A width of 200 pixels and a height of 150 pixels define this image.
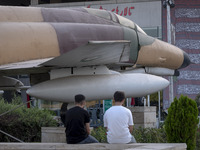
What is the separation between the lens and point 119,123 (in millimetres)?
7379

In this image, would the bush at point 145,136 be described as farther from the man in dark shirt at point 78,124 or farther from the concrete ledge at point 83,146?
the concrete ledge at point 83,146

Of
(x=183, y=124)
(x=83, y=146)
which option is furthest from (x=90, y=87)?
(x=83, y=146)

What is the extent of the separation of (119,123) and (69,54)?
2749mm

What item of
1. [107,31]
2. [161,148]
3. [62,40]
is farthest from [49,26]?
[161,148]

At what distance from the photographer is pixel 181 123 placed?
1095 cm

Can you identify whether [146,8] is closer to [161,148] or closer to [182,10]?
[182,10]

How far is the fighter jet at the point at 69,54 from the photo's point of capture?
33.8 feet

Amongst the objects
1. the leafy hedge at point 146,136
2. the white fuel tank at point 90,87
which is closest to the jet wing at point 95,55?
the white fuel tank at point 90,87

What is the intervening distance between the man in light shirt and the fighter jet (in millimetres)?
2256

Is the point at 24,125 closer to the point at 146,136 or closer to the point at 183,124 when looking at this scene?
the point at 146,136

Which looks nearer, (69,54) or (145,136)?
(69,54)

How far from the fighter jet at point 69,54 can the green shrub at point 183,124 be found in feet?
2.90

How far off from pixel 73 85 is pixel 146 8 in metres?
22.2

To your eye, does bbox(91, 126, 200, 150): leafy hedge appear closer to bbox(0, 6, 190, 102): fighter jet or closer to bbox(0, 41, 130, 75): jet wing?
bbox(0, 6, 190, 102): fighter jet
